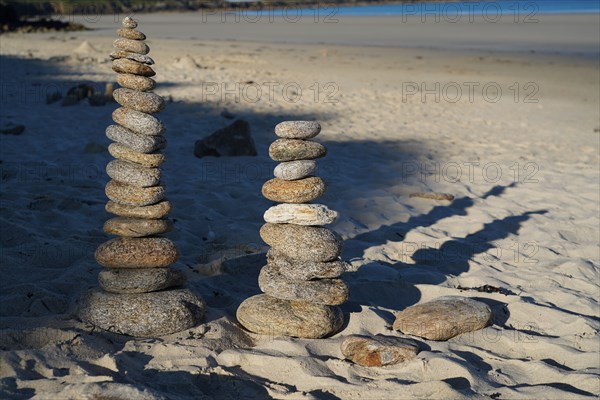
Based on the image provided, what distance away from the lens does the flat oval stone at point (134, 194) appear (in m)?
4.68

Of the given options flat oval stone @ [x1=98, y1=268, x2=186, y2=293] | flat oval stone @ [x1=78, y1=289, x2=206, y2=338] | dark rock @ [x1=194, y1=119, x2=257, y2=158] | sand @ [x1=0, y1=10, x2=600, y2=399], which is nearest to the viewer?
sand @ [x1=0, y1=10, x2=600, y2=399]

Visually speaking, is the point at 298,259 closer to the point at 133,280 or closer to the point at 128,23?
the point at 133,280

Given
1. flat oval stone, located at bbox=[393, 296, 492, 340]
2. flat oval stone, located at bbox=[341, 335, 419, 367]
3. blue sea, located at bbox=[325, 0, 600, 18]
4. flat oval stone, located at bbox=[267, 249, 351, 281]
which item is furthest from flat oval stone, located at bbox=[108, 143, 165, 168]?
blue sea, located at bbox=[325, 0, 600, 18]

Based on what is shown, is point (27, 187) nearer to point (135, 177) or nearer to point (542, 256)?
point (135, 177)

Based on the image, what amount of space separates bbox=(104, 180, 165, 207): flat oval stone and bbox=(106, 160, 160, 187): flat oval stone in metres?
0.03

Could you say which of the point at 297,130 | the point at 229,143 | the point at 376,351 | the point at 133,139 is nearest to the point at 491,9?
the point at 229,143

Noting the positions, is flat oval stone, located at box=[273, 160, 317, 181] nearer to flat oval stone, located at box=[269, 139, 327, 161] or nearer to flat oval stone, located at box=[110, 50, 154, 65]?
flat oval stone, located at box=[269, 139, 327, 161]

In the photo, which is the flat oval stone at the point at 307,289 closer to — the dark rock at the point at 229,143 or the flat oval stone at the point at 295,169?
the flat oval stone at the point at 295,169

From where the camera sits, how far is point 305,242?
4.69m

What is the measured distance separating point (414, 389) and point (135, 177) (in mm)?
2216

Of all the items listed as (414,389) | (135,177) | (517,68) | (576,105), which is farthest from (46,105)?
(517,68)

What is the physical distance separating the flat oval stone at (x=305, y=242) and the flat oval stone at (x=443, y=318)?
0.67 m

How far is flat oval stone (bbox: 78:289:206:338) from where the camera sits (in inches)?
175

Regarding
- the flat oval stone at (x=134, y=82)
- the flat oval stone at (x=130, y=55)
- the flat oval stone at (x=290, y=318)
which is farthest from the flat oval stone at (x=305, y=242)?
the flat oval stone at (x=130, y=55)
